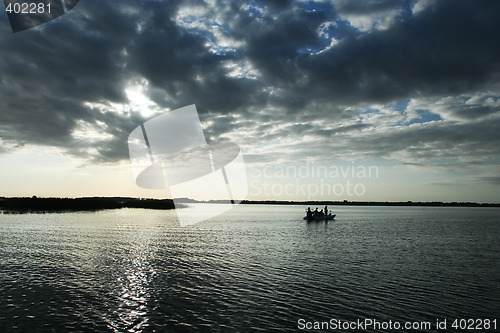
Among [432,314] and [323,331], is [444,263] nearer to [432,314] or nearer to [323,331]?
[432,314]

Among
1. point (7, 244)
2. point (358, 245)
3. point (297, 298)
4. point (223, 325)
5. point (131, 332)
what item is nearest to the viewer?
point (131, 332)

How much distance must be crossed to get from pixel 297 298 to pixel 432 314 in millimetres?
7851

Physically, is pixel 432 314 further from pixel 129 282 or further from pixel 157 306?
pixel 129 282

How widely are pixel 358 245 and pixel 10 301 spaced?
39.9 metres

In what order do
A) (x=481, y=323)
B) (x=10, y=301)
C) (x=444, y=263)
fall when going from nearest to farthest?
(x=481, y=323) → (x=10, y=301) → (x=444, y=263)

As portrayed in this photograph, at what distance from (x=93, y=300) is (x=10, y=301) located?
467 centimetres

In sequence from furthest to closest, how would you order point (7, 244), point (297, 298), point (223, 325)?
point (7, 244)
point (297, 298)
point (223, 325)

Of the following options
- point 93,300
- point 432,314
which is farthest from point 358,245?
point 93,300

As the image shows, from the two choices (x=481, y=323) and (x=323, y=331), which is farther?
(x=481, y=323)

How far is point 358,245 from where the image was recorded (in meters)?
43.9

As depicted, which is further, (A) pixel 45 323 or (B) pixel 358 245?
(B) pixel 358 245

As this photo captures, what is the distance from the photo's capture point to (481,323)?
1664cm

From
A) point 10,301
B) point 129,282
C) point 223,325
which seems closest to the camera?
point 223,325

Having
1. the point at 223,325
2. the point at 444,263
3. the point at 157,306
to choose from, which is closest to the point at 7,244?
the point at 157,306
